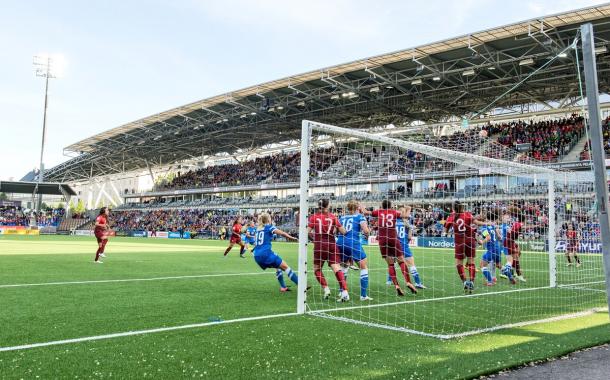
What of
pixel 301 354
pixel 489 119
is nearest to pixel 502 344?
pixel 301 354

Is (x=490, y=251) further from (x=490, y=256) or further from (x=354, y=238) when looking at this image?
(x=354, y=238)

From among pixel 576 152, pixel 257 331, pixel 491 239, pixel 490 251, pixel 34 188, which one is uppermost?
pixel 34 188

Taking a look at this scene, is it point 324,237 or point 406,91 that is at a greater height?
point 406,91

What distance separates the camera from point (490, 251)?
12367 mm

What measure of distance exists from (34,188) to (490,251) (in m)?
70.7

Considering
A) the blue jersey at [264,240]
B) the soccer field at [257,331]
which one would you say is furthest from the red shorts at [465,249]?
the blue jersey at [264,240]

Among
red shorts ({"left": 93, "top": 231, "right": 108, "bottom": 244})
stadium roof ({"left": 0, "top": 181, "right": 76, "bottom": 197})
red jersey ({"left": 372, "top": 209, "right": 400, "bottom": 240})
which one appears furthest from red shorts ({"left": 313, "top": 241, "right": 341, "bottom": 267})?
stadium roof ({"left": 0, "top": 181, "right": 76, "bottom": 197})

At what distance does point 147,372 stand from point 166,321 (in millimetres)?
2426

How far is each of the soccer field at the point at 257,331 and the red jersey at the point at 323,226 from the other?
127 centimetres

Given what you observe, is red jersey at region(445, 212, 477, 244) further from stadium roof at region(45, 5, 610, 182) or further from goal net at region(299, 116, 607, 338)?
stadium roof at region(45, 5, 610, 182)

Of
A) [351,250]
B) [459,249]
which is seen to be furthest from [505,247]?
[351,250]

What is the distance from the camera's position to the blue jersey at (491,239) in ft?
40.4

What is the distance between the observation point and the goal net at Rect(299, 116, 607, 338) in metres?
7.88

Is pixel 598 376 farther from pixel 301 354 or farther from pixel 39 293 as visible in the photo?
pixel 39 293
